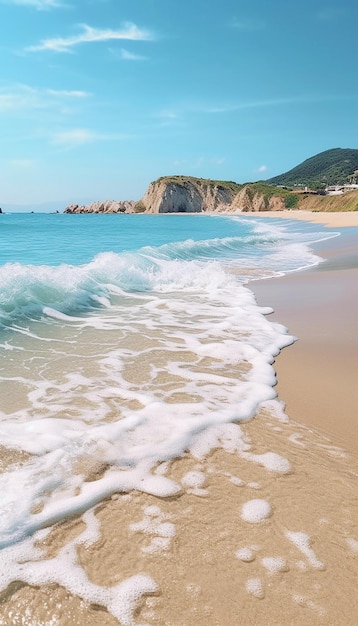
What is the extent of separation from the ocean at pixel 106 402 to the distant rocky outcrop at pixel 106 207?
159770mm

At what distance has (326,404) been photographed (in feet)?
13.4

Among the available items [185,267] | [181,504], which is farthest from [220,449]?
[185,267]

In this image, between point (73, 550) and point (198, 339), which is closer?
point (73, 550)

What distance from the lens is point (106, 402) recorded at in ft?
13.9

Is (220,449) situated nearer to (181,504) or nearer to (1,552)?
(181,504)

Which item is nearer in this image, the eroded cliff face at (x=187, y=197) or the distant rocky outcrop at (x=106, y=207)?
the eroded cliff face at (x=187, y=197)

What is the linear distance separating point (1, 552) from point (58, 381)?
2.61 m

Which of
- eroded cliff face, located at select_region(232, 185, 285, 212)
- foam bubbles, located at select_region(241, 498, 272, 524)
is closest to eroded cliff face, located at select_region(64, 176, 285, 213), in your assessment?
eroded cliff face, located at select_region(232, 185, 285, 212)

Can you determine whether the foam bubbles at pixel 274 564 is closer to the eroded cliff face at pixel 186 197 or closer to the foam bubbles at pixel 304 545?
the foam bubbles at pixel 304 545

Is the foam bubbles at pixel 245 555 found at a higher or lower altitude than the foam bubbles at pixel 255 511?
higher

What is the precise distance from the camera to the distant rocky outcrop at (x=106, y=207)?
166000 millimetres

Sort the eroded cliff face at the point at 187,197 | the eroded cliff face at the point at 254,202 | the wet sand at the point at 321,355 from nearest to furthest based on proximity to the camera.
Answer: the wet sand at the point at 321,355 → the eroded cliff face at the point at 254,202 → the eroded cliff face at the point at 187,197

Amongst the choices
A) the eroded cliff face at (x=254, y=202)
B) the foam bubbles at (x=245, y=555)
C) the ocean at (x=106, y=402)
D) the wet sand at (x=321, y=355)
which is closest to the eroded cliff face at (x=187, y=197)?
the eroded cliff face at (x=254, y=202)

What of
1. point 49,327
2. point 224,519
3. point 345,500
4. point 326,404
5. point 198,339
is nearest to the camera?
point 224,519
